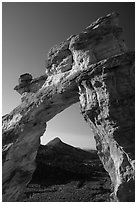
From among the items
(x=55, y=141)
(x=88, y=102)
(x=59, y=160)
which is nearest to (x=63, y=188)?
(x=59, y=160)

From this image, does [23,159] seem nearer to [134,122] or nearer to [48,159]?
[134,122]

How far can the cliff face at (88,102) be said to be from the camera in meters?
11.3

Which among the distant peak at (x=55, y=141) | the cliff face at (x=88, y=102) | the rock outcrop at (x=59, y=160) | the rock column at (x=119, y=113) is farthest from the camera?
the distant peak at (x=55, y=141)

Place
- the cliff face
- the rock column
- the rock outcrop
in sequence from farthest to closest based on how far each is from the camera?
1. the rock outcrop
2. the cliff face
3. the rock column

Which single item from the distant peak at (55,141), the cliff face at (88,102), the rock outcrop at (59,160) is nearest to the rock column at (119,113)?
the cliff face at (88,102)

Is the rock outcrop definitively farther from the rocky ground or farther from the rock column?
the rock column

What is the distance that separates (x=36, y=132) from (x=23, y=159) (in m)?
2.61

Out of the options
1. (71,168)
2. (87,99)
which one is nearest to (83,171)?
(71,168)

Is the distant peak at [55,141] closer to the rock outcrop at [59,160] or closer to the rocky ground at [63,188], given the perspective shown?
the rock outcrop at [59,160]

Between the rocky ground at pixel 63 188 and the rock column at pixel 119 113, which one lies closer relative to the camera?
the rock column at pixel 119 113

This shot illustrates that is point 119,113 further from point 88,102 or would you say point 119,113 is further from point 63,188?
point 63,188

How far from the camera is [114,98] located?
37.5 feet

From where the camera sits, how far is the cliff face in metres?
11.3

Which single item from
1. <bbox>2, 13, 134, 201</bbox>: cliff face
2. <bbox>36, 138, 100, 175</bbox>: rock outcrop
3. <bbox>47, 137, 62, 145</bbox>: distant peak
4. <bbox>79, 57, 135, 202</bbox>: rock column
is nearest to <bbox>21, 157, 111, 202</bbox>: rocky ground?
<bbox>36, 138, 100, 175</bbox>: rock outcrop
